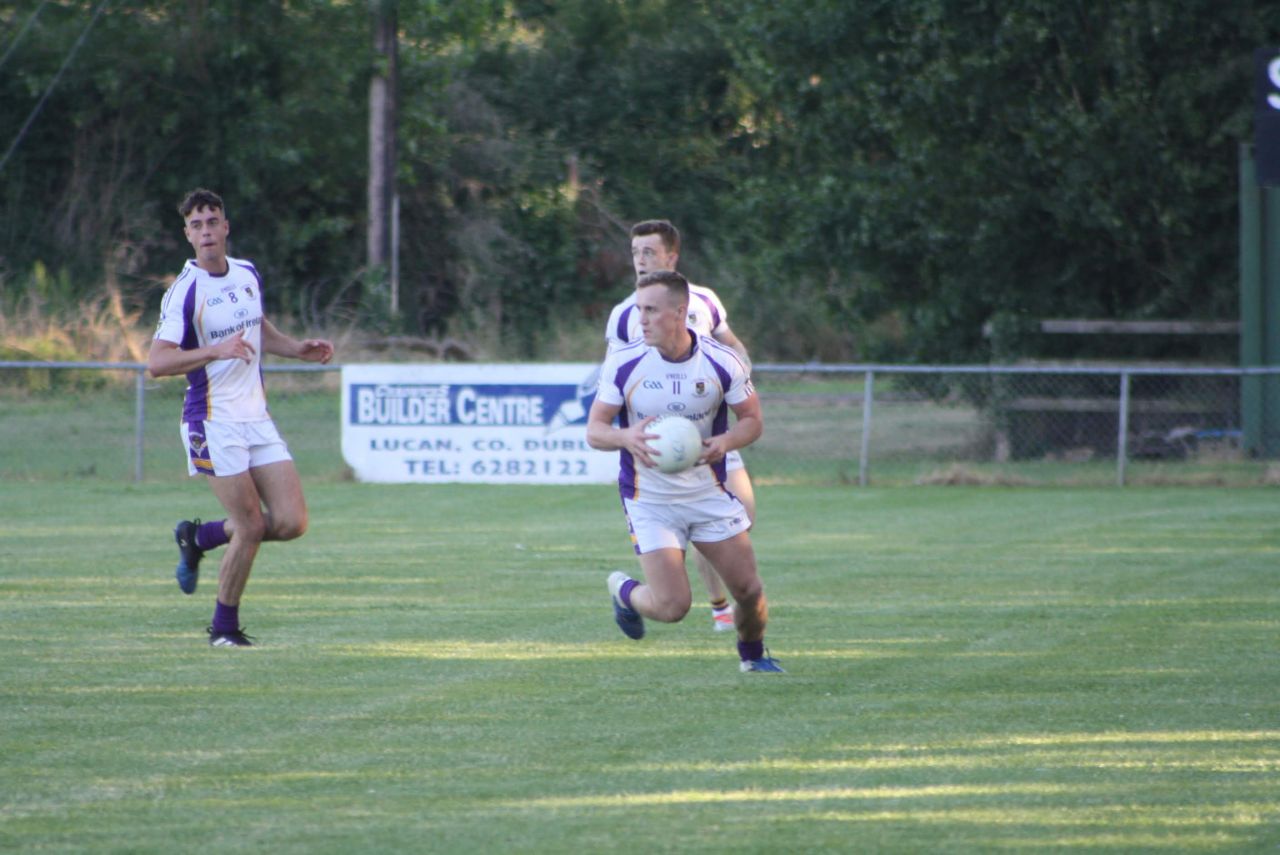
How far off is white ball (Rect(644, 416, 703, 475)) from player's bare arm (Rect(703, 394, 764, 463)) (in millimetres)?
55

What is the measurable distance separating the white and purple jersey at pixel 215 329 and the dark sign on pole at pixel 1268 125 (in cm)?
1256

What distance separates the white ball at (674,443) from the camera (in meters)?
7.42

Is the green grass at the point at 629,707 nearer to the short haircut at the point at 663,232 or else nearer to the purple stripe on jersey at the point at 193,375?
the purple stripe on jersey at the point at 193,375

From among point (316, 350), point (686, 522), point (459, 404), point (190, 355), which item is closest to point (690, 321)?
point (686, 522)

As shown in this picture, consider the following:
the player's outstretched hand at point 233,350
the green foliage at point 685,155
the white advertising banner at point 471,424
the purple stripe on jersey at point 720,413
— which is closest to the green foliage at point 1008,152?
the green foliage at point 685,155

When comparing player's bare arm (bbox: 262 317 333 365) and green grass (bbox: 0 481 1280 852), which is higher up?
player's bare arm (bbox: 262 317 333 365)

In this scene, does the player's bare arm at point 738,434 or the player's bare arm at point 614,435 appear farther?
the player's bare arm at point 738,434

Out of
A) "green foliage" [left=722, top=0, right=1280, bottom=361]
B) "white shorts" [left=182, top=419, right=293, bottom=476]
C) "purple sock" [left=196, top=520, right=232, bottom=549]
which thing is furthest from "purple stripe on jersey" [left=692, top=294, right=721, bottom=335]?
"green foliage" [left=722, top=0, right=1280, bottom=361]

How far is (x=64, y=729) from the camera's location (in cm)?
672

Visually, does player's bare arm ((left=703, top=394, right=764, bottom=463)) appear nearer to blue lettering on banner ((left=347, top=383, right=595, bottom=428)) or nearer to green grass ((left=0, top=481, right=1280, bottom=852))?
green grass ((left=0, top=481, right=1280, bottom=852))

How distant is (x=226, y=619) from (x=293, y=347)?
145 cm

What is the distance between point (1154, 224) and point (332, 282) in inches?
772

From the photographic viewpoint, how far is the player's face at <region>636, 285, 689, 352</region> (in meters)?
7.49

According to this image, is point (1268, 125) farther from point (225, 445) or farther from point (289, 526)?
point (225, 445)
